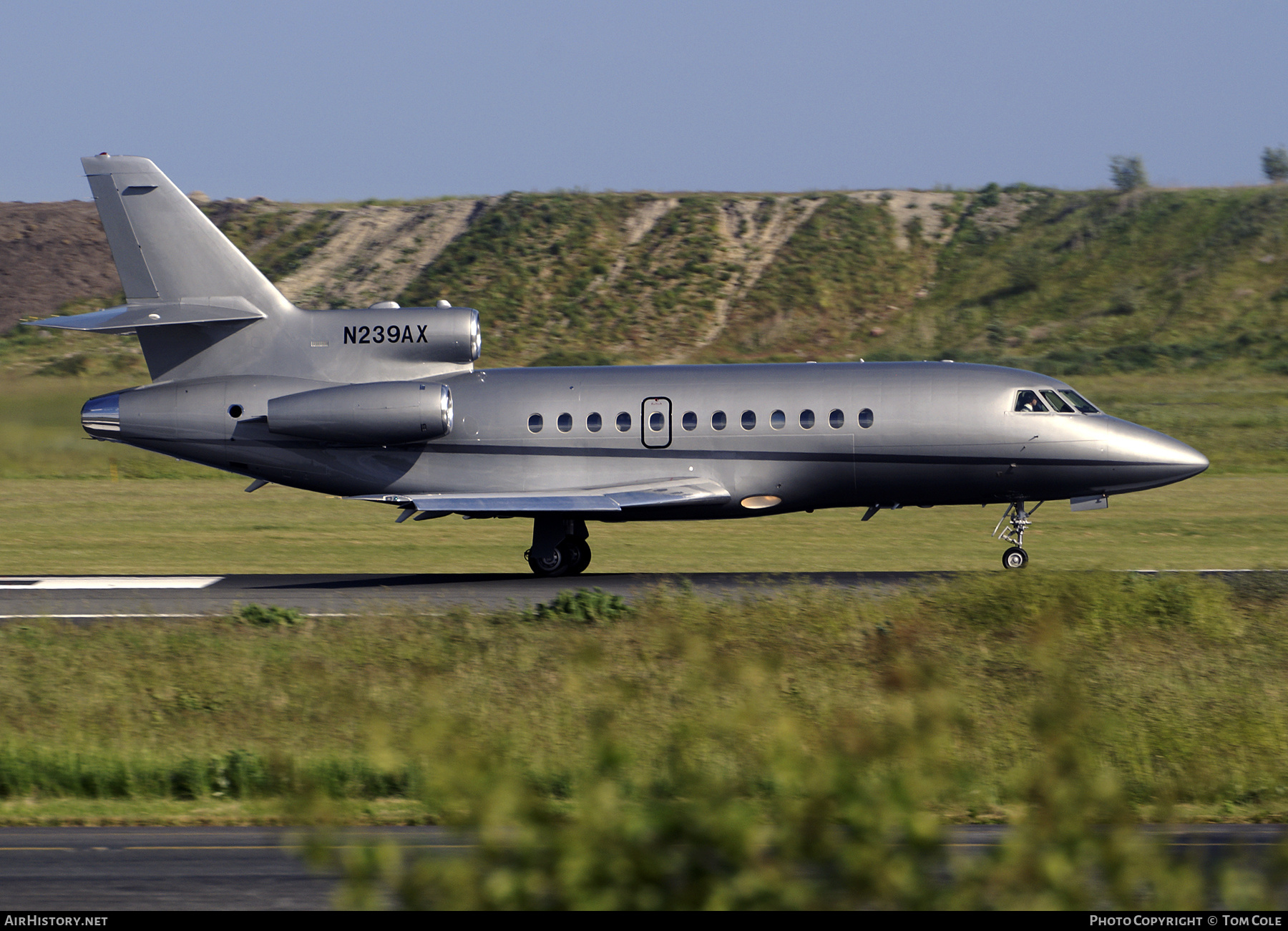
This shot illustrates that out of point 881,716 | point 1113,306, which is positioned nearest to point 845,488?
point 881,716

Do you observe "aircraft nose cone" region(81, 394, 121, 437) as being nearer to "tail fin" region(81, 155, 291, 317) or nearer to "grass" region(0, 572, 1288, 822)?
"tail fin" region(81, 155, 291, 317)

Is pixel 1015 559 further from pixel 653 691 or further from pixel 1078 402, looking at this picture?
pixel 653 691

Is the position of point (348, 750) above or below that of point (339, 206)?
below

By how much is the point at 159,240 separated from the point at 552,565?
968 cm

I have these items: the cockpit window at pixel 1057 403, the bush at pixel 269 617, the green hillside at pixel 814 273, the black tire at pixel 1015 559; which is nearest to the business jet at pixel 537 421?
the cockpit window at pixel 1057 403

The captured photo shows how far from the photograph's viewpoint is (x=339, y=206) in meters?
105

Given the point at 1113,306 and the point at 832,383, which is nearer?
the point at 832,383

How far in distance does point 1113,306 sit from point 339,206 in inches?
2297

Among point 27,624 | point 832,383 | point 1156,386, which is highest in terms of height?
point 1156,386

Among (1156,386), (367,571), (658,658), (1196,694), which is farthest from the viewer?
(1156,386)

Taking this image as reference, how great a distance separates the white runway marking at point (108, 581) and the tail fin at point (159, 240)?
524cm

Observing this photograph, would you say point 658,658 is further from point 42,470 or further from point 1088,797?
point 42,470

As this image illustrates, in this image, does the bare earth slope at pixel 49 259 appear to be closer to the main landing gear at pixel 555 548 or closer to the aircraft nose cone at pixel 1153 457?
the main landing gear at pixel 555 548
